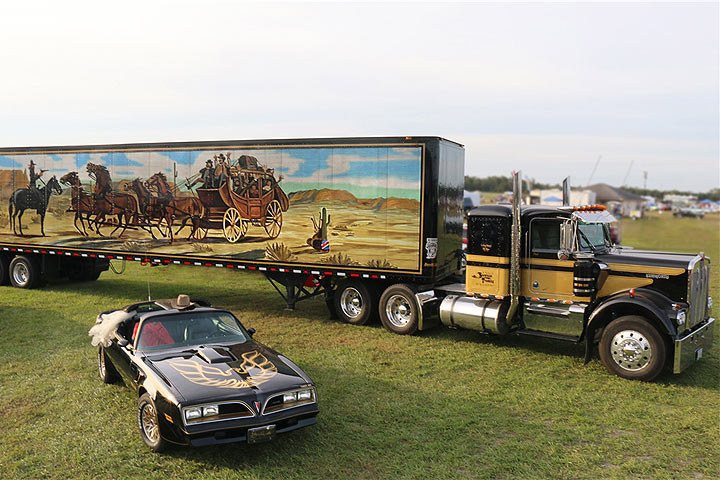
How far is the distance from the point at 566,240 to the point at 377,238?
388 cm

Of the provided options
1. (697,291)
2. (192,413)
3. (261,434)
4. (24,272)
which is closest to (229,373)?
(192,413)

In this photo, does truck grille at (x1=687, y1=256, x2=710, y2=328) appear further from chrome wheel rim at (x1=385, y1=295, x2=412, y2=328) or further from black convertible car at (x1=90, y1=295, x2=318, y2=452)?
black convertible car at (x1=90, y1=295, x2=318, y2=452)

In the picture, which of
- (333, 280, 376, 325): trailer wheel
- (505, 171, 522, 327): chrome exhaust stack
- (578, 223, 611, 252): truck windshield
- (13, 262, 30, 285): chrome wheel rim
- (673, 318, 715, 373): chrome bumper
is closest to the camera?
(673, 318, 715, 373): chrome bumper

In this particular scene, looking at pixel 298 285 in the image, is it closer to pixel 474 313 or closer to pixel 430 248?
pixel 430 248

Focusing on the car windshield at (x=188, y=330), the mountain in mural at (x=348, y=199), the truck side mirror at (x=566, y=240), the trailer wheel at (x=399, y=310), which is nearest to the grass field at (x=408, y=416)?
the trailer wheel at (x=399, y=310)

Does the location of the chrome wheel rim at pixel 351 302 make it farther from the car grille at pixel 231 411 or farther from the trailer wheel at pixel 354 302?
the car grille at pixel 231 411

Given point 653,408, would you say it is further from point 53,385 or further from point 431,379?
point 53,385

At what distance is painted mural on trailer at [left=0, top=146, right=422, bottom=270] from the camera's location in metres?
12.1

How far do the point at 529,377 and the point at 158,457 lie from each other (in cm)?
586

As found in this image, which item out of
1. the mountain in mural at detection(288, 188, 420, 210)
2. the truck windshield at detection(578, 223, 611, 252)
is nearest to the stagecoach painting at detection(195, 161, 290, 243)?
the mountain in mural at detection(288, 188, 420, 210)

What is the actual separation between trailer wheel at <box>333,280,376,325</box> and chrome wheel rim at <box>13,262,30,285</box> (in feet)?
34.6

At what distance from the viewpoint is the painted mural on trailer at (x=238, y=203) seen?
12.1 meters

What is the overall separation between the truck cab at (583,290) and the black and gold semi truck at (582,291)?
16mm

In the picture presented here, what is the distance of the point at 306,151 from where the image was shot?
505 inches
